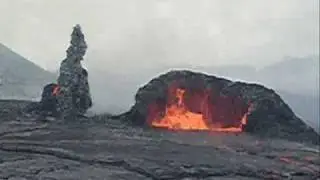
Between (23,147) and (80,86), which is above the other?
(80,86)

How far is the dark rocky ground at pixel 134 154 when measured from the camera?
73.1ft

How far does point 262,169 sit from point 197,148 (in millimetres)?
3932

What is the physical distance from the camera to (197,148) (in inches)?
1115

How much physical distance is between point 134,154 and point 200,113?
56.2 feet

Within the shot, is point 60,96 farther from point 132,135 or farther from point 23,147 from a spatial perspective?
point 23,147

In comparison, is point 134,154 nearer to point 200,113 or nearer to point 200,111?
point 200,111

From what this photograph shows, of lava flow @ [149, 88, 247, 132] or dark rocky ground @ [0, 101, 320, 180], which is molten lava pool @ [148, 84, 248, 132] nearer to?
lava flow @ [149, 88, 247, 132]

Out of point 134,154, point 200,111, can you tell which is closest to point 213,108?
point 200,111

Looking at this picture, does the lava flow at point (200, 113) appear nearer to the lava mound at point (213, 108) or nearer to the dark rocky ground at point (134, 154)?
the lava mound at point (213, 108)

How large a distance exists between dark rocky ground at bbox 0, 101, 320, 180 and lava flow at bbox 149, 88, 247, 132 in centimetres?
621

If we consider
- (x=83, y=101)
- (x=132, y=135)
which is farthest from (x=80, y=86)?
(x=132, y=135)

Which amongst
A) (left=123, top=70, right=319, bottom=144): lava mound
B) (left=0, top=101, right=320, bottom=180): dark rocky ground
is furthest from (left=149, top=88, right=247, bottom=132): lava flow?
(left=0, top=101, right=320, bottom=180): dark rocky ground

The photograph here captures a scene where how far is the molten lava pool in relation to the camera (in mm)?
40469

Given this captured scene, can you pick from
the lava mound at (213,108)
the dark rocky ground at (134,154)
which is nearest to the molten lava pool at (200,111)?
Answer: the lava mound at (213,108)
